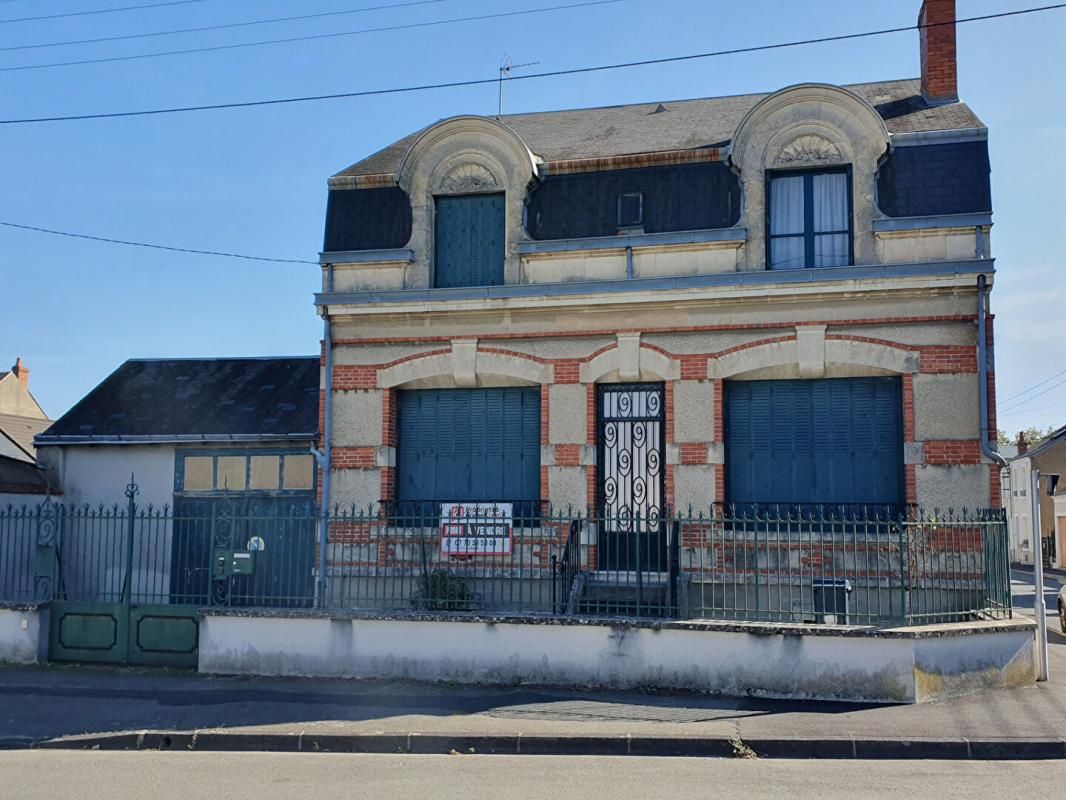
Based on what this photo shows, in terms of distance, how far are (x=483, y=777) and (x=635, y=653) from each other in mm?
3113

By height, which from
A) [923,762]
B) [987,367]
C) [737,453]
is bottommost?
[923,762]

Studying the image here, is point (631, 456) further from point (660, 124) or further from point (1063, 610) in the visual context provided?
point (1063, 610)

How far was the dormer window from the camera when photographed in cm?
1283

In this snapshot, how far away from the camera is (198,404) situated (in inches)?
674

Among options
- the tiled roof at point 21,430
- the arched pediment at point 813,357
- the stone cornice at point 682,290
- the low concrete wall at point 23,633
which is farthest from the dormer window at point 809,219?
the tiled roof at point 21,430

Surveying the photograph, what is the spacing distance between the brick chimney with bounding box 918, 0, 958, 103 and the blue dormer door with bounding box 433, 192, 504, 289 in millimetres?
6236

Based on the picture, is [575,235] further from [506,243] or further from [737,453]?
[737,453]

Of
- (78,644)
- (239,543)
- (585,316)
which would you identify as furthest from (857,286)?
(78,644)

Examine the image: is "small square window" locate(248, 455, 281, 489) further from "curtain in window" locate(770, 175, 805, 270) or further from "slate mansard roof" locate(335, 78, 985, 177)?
"curtain in window" locate(770, 175, 805, 270)

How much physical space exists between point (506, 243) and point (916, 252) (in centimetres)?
523

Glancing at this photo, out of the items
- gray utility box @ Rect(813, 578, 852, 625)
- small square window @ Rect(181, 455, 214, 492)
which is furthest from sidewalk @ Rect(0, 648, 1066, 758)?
small square window @ Rect(181, 455, 214, 492)

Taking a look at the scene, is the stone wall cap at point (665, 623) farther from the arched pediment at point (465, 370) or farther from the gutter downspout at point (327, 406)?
the arched pediment at point (465, 370)

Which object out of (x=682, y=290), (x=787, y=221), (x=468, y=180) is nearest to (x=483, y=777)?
(x=682, y=290)

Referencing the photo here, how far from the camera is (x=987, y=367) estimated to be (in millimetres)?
11969
